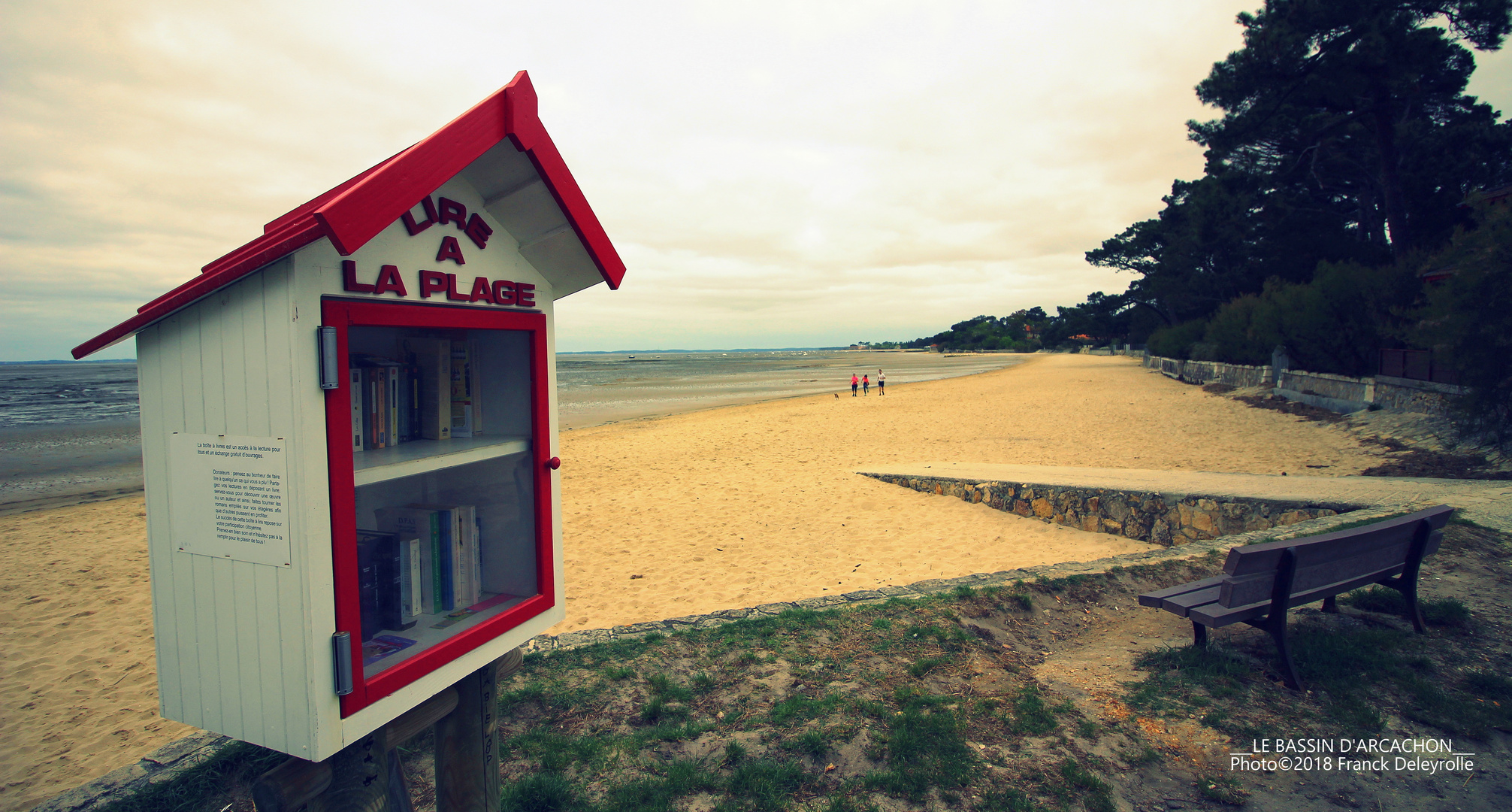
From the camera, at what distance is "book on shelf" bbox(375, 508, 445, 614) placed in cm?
232

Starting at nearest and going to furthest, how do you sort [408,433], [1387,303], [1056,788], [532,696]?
[408,433] → [1056,788] → [532,696] → [1387,303]

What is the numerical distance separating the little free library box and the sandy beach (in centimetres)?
341

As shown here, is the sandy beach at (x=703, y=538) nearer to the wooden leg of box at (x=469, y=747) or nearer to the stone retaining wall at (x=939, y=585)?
the stone retaining wall at (x=939, y=585)

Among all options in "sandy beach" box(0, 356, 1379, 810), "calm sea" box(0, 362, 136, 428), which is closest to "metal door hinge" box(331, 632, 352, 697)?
"sandy beach" box(0, 356, 1379, 810)

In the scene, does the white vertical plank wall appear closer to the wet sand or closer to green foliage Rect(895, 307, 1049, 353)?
the wet sand

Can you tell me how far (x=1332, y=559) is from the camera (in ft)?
12.6

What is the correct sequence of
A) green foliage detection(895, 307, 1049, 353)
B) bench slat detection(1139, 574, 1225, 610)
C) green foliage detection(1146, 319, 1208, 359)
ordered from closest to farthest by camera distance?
bench slat detection(1139, 574, 1225, 610) → green foliage detection(1146, 319, 1208, 359) → green foliage detection(895, 307, 1049, 353)

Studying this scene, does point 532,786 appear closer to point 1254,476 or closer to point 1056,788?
point 1056,788

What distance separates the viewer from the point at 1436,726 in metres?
3.09

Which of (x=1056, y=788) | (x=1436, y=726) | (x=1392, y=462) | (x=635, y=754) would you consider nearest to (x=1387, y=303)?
(x=1392, y=462)

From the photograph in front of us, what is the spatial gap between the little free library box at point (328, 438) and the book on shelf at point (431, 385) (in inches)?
3.2

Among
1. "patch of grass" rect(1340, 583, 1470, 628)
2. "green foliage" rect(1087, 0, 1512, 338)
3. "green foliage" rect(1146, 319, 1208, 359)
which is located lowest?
"patch of grass" rect(1340, 583, 1470, 628)

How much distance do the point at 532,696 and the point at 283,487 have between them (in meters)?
2.41

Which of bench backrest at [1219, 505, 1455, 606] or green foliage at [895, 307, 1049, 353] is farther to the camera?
green foliage at [895, 307, 1049, 353]
